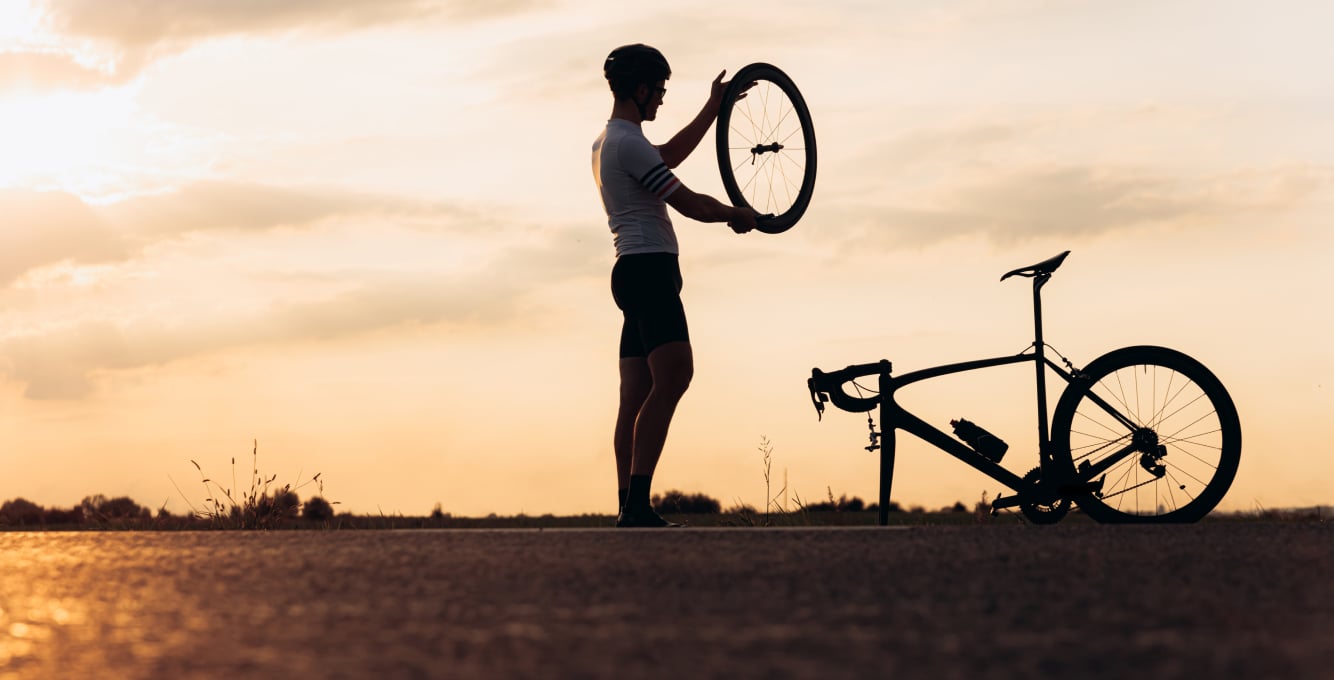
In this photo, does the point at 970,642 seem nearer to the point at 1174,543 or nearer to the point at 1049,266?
the point at 1174,543

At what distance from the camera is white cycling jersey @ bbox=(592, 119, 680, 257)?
725 centimetres

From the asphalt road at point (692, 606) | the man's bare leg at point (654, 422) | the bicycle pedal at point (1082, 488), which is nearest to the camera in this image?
the asphalt road at point (692, 606)

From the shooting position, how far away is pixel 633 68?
24.6 ft

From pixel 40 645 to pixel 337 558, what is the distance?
1.89 meters

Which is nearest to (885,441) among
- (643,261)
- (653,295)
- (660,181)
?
(653,295)

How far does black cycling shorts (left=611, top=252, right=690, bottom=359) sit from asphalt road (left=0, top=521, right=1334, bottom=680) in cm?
124

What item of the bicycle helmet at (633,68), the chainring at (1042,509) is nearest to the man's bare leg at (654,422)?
the bicycle helmet at (633,68)

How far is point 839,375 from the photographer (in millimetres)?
7711

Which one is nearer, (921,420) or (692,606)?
(692,606)

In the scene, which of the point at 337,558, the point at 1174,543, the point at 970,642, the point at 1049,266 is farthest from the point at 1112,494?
the point at 970,642

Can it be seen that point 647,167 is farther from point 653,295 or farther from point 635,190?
point 653,295

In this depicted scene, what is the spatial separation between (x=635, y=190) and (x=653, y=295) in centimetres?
52

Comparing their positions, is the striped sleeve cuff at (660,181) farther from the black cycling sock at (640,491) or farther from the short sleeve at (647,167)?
the black cycling sock at (640,491)

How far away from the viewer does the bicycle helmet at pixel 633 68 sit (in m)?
7.51
